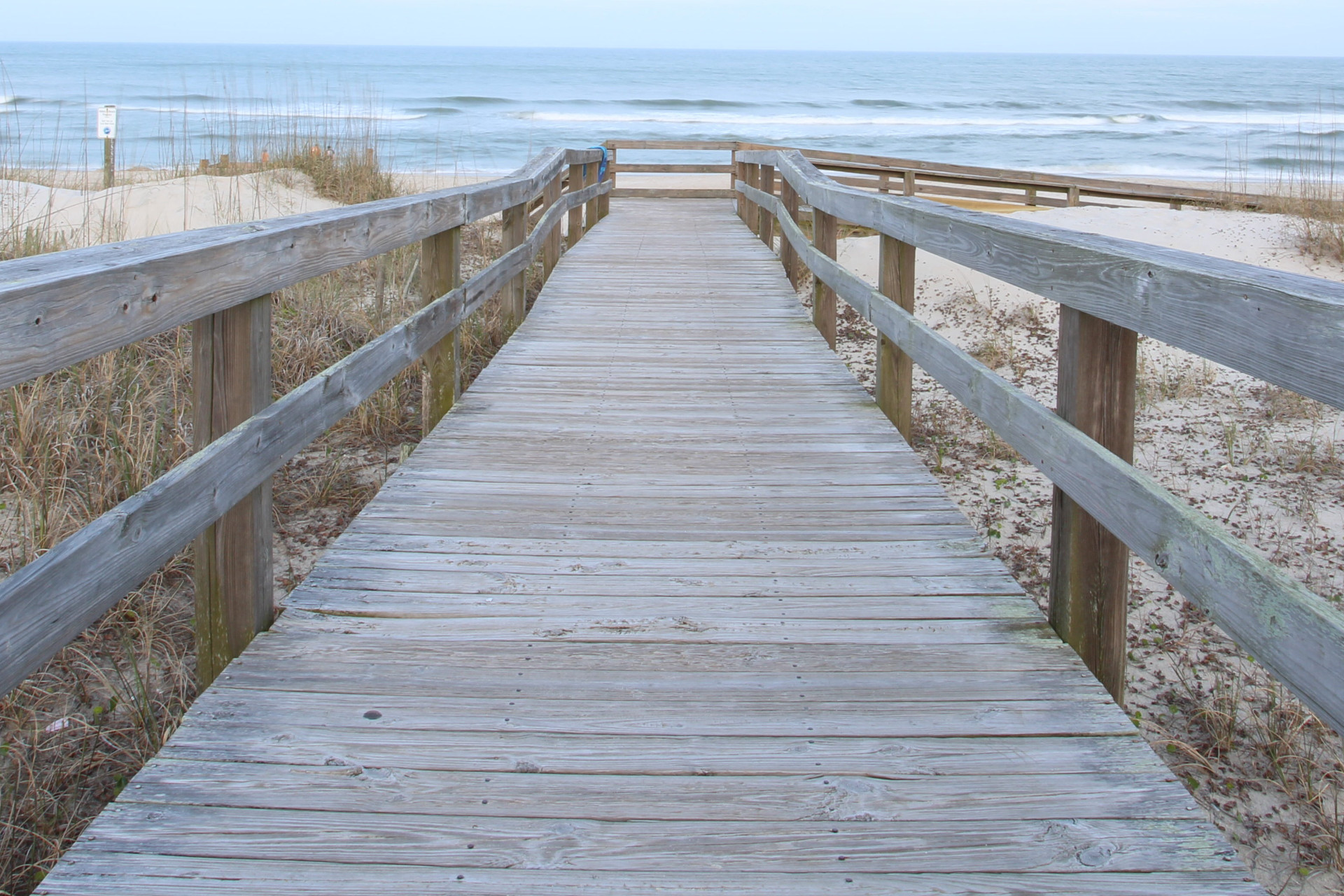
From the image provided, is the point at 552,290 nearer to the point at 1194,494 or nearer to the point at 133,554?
the point at 1194,494

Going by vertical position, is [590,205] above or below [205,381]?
above

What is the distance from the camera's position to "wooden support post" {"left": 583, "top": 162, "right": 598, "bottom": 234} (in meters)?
12.5

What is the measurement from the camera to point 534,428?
4.56 metres

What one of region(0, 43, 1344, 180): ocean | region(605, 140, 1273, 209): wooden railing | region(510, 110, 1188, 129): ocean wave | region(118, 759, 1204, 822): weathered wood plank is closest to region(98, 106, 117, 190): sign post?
region(0, 43, 1344, 180): ocean

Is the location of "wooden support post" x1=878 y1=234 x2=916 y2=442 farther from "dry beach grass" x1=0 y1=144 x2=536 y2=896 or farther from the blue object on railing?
the blue object on railing

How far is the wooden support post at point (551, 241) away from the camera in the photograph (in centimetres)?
877

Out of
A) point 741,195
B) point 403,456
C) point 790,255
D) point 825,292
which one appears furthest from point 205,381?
point 741,195

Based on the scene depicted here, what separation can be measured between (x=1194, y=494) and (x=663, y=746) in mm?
3937

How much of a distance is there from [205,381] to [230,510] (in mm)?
297

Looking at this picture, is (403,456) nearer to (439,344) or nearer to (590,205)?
(439,344)

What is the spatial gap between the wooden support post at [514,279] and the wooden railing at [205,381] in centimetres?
244

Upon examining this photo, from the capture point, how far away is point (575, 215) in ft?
35.5

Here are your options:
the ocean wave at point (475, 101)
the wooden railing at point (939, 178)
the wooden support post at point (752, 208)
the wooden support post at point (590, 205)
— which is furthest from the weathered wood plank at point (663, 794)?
the ocean wave at point (475, 101)

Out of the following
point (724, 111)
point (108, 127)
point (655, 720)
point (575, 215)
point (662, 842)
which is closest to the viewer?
point (662, 842)
